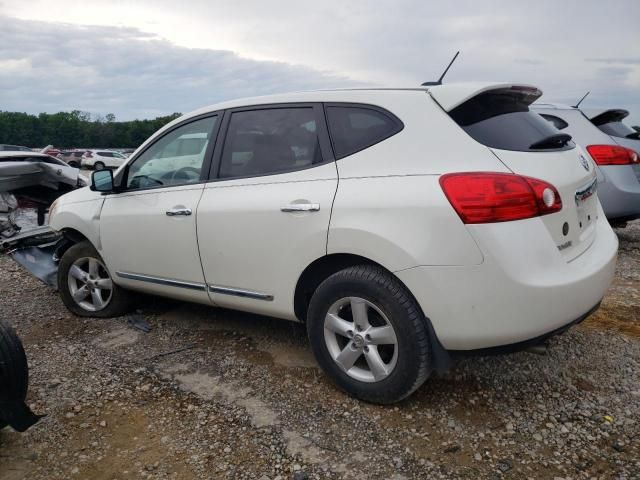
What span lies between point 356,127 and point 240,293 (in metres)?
1.24

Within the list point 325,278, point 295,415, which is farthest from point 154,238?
point 295,415

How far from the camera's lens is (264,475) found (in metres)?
2.39

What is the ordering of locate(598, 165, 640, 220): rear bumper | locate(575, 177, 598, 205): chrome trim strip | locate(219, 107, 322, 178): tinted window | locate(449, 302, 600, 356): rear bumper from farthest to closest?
locate(598, 165, 640, 220): rear bumper → locate(219, 107, 322, 178): tinted window → locate(575, 177, 598, 205): chrome trim strip → locate(449, 302, 600, 356): rear bumper

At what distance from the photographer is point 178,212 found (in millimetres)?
Answer: 3549

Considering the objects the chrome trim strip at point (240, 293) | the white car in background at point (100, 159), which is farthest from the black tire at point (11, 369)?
the white car in background at point (100, 159)

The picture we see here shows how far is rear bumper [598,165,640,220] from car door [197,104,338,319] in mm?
3983

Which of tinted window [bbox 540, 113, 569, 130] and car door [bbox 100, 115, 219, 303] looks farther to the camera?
tinted window [bbox 540, 113, 569, 130]

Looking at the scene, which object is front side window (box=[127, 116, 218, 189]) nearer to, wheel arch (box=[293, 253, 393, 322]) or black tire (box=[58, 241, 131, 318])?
black tire (box=[58, 241, 131, 318])

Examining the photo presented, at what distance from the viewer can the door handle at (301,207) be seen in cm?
287

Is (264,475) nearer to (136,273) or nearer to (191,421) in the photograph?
(191,421)

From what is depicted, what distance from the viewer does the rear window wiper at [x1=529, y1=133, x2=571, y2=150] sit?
275 cm

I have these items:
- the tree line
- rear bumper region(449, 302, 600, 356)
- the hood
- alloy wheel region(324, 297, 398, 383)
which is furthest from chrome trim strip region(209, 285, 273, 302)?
the tree line

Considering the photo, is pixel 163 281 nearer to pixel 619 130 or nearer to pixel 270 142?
pixel 270 142

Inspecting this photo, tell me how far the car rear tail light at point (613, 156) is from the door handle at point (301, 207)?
14.1ft
